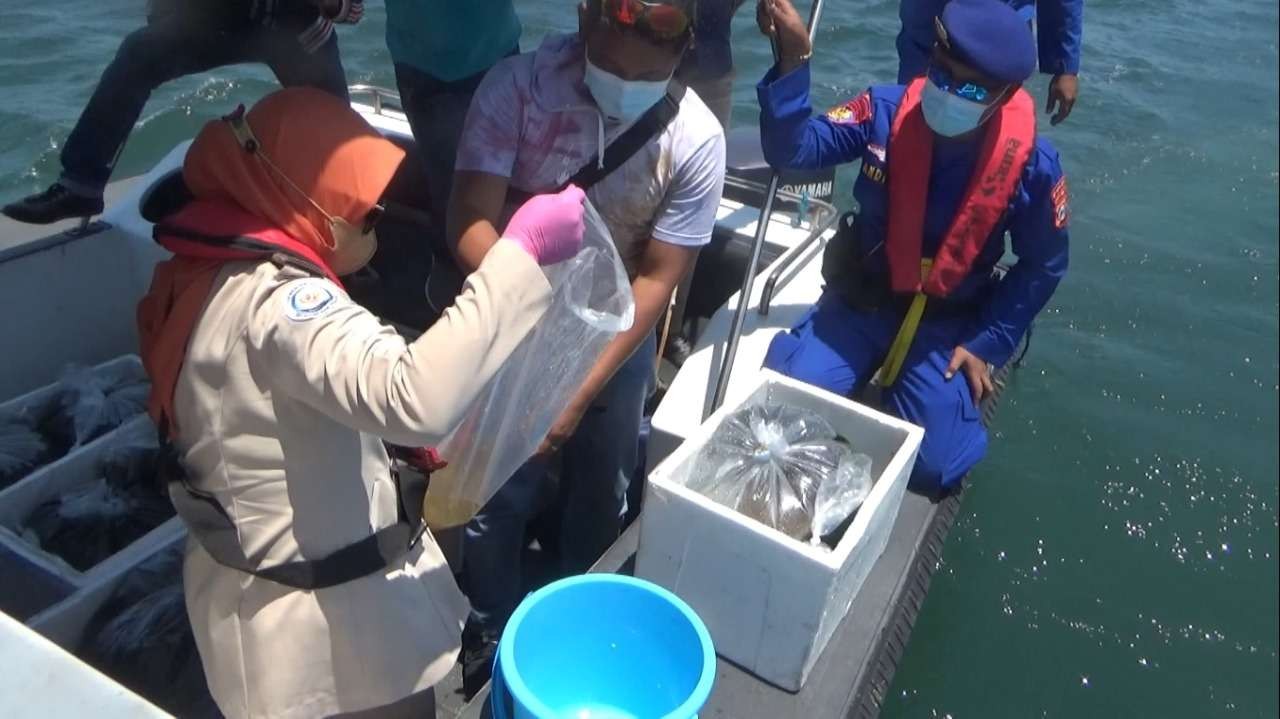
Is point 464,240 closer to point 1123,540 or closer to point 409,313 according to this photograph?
point 409,313

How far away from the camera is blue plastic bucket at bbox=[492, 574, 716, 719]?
1.63 m

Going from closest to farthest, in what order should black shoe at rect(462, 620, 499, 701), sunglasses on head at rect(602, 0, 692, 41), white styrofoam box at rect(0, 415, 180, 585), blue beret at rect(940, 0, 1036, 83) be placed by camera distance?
1. sunglasses on head at rect(602, 0, 692, 41)
2. white styrofoam box at rect(0, 415, 180, 585)
3. black shoe at rect(462, 620, 499, 701)
4. blue beret at rect(940, 0, 1036, 83)

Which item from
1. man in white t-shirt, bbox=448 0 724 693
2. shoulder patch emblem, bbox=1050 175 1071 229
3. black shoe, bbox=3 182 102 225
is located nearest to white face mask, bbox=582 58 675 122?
man in white t-shirt, bbox=448 0 724 693

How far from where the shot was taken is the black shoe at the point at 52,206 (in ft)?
9.72

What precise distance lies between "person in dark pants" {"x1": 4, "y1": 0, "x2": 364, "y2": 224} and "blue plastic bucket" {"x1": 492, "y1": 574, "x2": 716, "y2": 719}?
179 cm

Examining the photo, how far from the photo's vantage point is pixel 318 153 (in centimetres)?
143

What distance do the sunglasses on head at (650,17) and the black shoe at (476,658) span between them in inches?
57.8

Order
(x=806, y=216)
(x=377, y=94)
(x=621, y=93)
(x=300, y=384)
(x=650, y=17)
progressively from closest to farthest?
(x=300, y=384) → (x=650, y=17) → (x=621, y=93) → (x=806, y=216) → (x=377, y=94)

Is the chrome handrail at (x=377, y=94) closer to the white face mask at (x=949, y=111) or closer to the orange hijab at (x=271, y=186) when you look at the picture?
the white face mask at (x=949, y=111)

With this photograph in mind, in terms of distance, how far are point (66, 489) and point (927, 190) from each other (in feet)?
8.39

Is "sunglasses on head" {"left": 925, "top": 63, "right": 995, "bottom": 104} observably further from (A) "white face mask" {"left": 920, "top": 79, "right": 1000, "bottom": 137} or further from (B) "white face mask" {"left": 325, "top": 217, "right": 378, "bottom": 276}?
(B) "white face mask" {"left": 325, "top": 217, "right": 378, "bottom": 276}

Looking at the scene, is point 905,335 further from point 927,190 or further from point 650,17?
point 650,17

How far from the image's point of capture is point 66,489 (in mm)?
2691

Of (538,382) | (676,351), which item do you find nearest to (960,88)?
(676,351)
